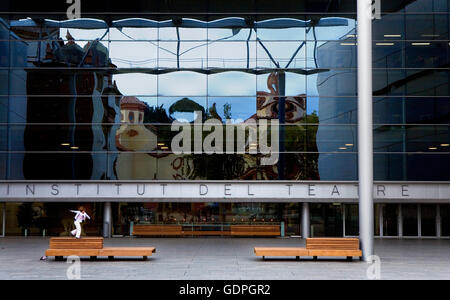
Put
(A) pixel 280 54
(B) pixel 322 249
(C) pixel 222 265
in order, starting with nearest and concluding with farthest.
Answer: (C) pixel 222 265 < (B) pixel 322 249 < (A) pixel 280 54

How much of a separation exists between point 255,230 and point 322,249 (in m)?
11.8

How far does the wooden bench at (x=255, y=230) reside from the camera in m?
31.0

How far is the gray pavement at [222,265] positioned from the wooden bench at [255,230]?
511cm

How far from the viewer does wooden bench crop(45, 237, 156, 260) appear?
1900 cm

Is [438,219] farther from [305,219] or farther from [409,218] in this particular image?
[305,219]

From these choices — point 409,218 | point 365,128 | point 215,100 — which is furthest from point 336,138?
point 365,128

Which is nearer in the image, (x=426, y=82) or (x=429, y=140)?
(x=429, y=140)

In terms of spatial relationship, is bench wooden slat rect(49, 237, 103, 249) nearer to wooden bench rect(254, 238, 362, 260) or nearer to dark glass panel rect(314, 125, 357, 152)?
wooden bench rect(254, 238, 362, 260)

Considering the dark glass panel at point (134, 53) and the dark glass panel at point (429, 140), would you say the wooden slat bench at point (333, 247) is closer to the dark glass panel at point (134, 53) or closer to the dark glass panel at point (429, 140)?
the dark glass panel at point (429, 140)

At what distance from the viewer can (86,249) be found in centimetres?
1919

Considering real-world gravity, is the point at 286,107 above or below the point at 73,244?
above

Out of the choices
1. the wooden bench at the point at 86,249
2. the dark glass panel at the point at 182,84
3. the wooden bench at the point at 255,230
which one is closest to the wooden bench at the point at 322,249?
the wooden bench at the point at 86,249

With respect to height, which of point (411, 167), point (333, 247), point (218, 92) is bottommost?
point (333, 247)
